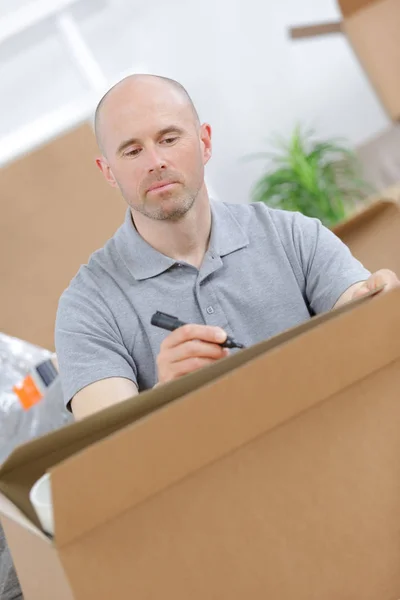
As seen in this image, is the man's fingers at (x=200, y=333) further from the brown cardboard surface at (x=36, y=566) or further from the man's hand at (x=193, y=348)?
the brown cardboard surface at (x=36, y=566)

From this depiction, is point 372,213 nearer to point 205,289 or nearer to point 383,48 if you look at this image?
point 205,289

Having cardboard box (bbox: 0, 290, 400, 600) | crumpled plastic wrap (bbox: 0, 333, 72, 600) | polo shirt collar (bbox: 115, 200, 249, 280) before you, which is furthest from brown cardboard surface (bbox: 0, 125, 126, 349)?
cardboard box (bbox: 0, 290, 400, 600)

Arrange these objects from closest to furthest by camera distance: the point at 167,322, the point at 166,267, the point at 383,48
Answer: the point at 167,322 → the point at 166,267 → the point at 383,48

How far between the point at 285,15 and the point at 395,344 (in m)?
2.31

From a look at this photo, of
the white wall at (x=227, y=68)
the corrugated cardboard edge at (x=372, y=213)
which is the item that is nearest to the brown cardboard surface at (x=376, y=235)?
the corrugated cardboard edge at (x=372, y=213)

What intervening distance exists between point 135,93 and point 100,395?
0.44 m

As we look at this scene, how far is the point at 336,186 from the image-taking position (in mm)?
2885

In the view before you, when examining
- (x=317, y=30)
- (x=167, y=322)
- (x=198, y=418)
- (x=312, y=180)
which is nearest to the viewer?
(x=198, y=418)

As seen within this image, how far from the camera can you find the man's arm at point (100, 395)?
107 centimetres

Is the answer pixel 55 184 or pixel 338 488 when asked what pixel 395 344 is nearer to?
pixel 338 488

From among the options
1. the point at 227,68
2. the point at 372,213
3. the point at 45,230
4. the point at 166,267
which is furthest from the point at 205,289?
the point at 227,68

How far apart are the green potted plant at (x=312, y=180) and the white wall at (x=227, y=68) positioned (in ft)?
0.24

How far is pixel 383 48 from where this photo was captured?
5.59 feet

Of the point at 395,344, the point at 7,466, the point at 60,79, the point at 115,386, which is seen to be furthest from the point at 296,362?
the point at 60,79
